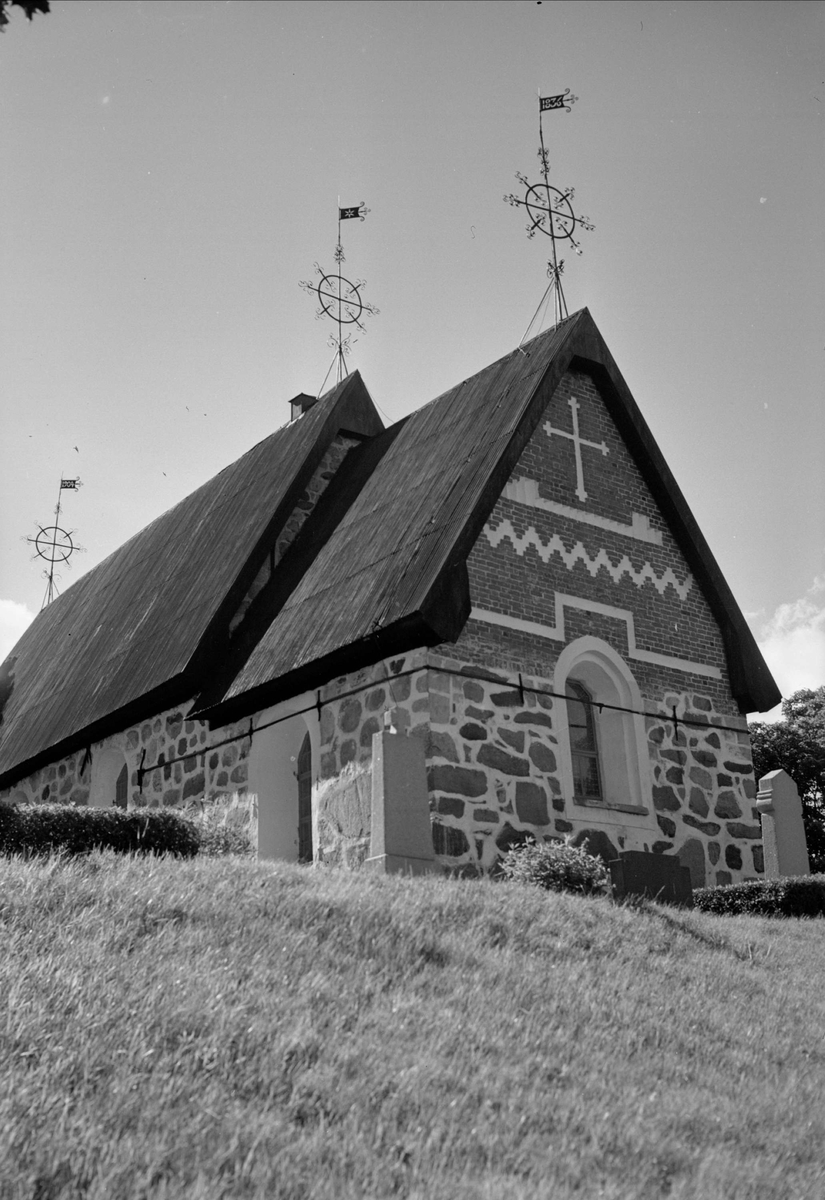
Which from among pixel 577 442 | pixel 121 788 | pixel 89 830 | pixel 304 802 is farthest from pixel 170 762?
pixel 577 442

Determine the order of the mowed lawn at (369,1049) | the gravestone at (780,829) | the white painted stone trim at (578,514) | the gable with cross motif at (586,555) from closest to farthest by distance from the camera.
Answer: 1. the mowed lawn at (369,1049)
2. the gable with cross motif at (586,555)
3. the white painted stone trim at (578,514)
4. the gravestone at (780,829)

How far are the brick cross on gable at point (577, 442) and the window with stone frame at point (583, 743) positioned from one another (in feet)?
7.18

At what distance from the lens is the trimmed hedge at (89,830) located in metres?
11.3

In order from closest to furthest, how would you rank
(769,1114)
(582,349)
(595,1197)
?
(595,1197) < (769,1114) < (582,349)

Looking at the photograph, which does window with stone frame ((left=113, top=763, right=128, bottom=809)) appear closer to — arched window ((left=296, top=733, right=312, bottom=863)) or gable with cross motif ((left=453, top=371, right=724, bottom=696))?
arched window ((left=296, top=733, right=312, bottom=863))

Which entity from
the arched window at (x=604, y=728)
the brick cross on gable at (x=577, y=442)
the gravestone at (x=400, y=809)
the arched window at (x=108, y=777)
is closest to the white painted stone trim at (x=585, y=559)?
the brick cross on gable at (x=577, y=442)

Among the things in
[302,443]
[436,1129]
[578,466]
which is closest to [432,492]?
[578,466]

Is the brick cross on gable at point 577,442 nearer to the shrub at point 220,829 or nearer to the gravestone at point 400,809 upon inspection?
the gravestone at point 400,809

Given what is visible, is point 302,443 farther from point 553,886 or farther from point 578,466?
point 553,886

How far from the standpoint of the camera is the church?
12.5 metres

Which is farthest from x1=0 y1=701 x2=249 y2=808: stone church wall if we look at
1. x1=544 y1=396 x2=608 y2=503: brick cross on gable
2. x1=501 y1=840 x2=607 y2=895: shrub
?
x1=544 y1=396 x2=608 y2=503: brick cross on gable

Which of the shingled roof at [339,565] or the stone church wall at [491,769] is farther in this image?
the shingled roof at [339,565]

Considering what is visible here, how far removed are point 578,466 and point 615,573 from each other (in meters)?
1.29

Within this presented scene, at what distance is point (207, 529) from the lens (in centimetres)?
1927
